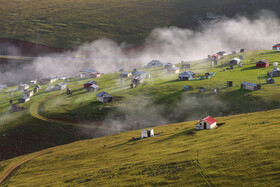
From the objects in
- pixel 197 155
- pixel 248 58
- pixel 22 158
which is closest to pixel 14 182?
pixel 22 158

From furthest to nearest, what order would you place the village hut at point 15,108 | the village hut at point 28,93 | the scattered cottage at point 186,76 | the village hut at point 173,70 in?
the village hut at point 173,70 < the village hut at point 28,93 < the scattered cottage at point 186,76 < the village hut at point 15,108

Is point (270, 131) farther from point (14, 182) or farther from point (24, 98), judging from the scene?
point (24, 98)

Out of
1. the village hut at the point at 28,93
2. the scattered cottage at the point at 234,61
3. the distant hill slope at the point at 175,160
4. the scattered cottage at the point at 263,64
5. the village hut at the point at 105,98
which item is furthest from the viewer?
the scattered cottage at the point at 234,61

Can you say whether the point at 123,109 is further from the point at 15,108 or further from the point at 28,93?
the point at 28,93

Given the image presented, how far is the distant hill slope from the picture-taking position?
42781mm

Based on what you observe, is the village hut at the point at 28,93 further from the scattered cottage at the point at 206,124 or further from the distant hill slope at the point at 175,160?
the scattered cottage at the point at 206,124

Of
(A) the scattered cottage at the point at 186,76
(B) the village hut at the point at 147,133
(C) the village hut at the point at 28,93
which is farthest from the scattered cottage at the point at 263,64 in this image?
(C) the village hut at the point at 28,93

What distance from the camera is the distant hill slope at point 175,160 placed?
42.8 m

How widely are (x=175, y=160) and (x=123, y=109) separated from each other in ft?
161

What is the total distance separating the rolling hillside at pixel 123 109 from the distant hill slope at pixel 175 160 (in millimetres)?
11345

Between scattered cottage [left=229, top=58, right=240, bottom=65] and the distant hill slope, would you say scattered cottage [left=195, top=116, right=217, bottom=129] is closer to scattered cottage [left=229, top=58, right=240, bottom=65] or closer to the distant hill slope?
the distant hill slope

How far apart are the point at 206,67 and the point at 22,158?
293ft

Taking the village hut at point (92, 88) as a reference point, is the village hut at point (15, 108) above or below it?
below

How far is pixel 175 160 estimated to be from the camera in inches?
1956
